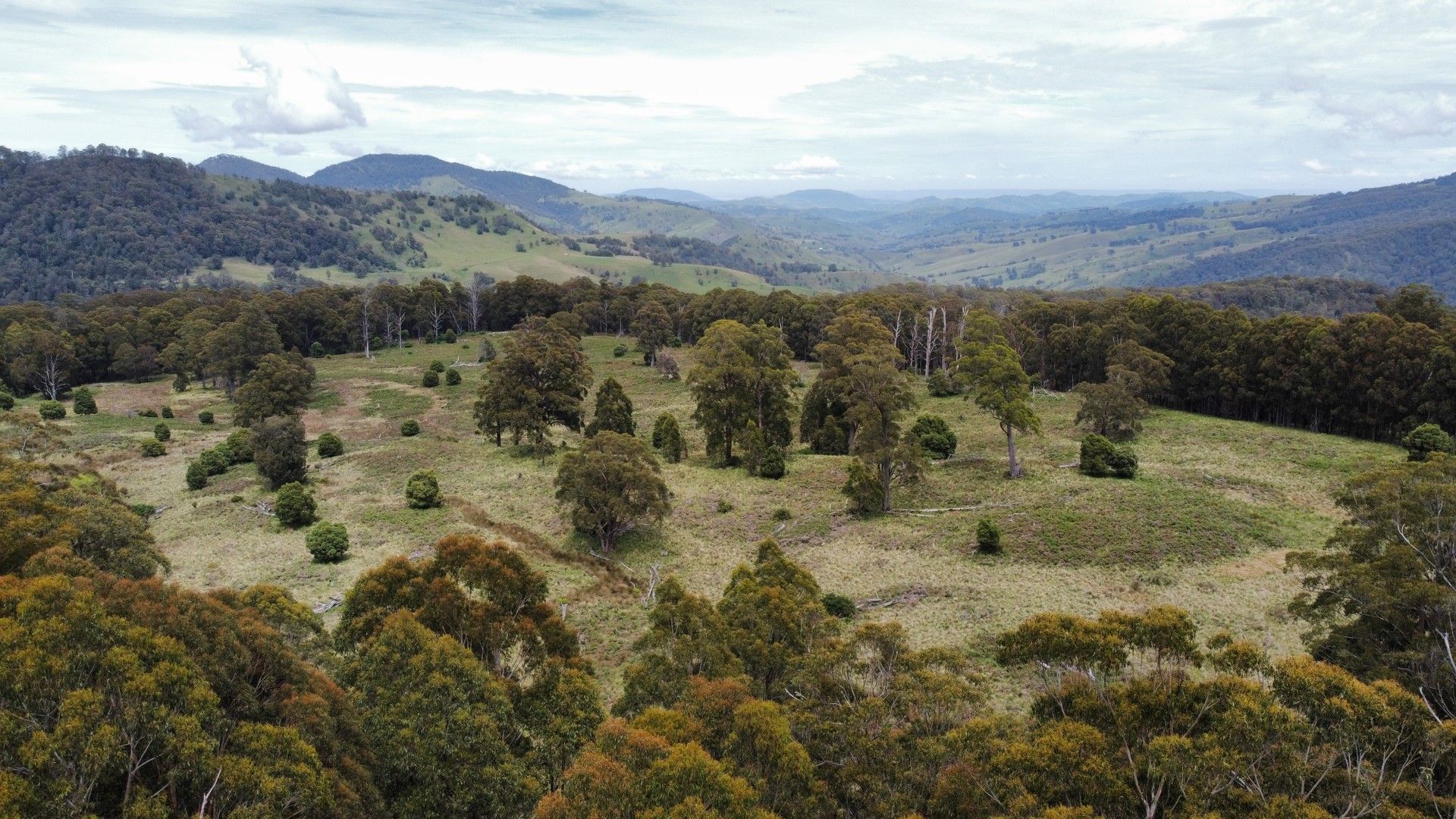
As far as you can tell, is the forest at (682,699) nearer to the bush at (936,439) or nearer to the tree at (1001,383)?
the tree at (1001,383)

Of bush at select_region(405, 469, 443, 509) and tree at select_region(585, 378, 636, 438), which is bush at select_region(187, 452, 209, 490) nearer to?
bush at select_region(405, 469, 443, 509)

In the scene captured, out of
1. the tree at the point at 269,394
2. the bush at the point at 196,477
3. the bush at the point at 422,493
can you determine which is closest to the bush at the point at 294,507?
the bush at the point at 422,493

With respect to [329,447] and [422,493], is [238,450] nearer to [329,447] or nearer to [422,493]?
[329,447]

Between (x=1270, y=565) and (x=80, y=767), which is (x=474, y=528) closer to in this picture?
(x=80, y=767)

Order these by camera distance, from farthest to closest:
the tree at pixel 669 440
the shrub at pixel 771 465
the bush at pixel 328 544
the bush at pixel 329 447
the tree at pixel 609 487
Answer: the bush at pixel 329 447 → the tree at pixel 669 440 → the shrub at pixel 771 465 → the tree at pixel 609 487 → the bush at pixel 328 544

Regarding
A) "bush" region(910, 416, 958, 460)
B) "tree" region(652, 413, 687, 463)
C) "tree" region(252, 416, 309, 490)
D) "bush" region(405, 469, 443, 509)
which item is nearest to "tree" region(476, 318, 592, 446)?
"tree" region(652, 413, 687, 463)

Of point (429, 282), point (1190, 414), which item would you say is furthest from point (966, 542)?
point (429, 282)

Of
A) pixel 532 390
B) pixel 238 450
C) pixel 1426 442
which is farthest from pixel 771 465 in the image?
pixel 1426 442
